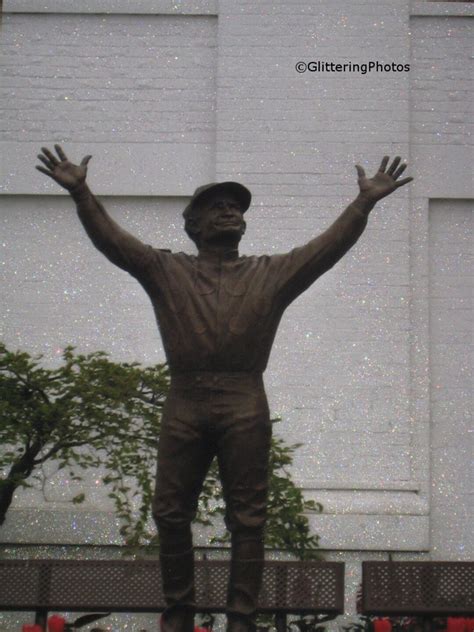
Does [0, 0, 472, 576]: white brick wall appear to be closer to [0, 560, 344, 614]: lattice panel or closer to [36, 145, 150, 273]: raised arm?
[0, 560, 344, 614]: lattice panel

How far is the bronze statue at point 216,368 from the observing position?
4840mm

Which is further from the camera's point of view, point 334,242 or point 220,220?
point 220,220

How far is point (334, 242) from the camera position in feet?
16.3

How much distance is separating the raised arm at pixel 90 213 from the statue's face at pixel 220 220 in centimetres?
30

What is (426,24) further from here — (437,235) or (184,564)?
(184,564)

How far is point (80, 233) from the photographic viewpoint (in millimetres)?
9594

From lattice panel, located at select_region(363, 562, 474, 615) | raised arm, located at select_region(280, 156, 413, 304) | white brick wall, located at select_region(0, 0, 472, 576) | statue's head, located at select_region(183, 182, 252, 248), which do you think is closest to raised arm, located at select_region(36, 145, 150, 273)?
statue's head, located at select_region(183, 182, 252, 248)

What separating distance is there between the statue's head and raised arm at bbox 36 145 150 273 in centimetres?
30

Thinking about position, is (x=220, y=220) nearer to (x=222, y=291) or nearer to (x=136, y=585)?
(x=222, y=291)

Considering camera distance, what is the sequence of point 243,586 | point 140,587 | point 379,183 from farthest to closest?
1. point 140,587
2. point 379,183
3. point 243,586

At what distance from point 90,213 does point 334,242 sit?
0.89 meters

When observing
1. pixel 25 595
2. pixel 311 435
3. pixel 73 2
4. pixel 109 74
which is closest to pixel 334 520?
pixel 311 435

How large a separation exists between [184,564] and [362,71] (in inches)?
215

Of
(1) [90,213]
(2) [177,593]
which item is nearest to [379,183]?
(1) [90,213]
